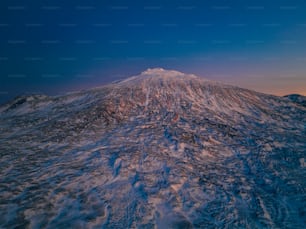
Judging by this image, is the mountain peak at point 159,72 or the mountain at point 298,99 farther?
the mountain peak at point 159,72

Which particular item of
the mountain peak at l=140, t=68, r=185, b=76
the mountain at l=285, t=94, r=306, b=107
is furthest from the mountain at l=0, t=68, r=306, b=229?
the mountain peak at l=140, t=68, r=185, b=76

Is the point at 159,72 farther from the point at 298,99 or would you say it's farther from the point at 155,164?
the point at 155,164

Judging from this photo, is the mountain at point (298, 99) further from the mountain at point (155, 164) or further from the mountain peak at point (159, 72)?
the mountain peak at point (159, 72)

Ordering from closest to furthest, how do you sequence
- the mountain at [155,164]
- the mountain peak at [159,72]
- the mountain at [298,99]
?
the mountain at [155,164] < the mountain at [298,99] < the mountain peak at [159,72]

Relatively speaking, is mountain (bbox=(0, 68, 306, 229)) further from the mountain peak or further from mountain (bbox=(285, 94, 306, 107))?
the mountain peak

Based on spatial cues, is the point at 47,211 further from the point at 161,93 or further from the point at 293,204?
the point at 161,93

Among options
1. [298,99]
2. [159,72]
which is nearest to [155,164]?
[159,72]

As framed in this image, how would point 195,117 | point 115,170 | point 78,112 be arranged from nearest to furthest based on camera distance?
point 115,170, point 195,117, point 78,112

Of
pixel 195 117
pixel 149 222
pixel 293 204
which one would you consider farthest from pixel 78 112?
pixel 293 204

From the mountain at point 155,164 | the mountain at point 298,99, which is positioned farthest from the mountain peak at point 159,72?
the mountain at point 298,99
